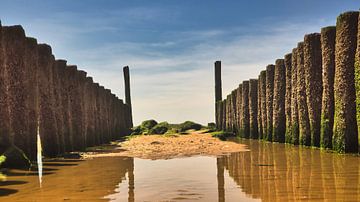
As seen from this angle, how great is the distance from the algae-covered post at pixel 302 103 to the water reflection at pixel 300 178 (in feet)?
15.0

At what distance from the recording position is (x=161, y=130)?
3944cm

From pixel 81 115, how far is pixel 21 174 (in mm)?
11160

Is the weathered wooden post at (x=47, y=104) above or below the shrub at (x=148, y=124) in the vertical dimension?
above

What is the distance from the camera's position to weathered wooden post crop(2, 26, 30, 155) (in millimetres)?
12586

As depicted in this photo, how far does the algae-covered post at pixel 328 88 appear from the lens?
13.6m

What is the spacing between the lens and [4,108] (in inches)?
480

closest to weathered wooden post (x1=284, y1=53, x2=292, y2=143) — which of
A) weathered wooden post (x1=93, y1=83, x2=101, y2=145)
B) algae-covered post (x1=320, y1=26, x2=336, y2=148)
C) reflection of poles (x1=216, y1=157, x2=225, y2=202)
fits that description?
algae-covered post (x1=320, y1=26, x2=336, y2=148)

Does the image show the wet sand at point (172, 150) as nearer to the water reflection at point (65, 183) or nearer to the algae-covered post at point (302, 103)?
the algae-covered post at point (302, 103)

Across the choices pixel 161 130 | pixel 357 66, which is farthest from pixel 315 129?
pixel 161 130

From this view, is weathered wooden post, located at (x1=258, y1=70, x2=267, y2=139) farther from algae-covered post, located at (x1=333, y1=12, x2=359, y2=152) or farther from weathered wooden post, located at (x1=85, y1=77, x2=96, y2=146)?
algae-covered post, located at (x1=333, y1=12, x2=359, y2=152)

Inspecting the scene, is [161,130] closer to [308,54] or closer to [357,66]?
[308,54]

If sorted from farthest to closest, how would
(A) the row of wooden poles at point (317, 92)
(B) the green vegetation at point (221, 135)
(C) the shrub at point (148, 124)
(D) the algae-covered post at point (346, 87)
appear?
(C) the shrub at point (148, 124) < (B) the green vegetation at point (221, 135) < (A) the row of wooden poles at point (317, 92) < (D) the algae-covered post at point (346, 87)

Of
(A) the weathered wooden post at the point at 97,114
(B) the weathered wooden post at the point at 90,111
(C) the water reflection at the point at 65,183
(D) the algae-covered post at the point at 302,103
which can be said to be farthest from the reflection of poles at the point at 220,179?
(A) the weathered wooden post at the point at 97,114

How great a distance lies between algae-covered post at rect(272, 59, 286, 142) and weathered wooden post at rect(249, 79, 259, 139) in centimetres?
511
